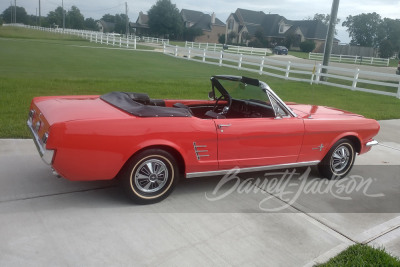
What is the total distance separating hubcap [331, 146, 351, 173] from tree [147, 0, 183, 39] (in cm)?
7594

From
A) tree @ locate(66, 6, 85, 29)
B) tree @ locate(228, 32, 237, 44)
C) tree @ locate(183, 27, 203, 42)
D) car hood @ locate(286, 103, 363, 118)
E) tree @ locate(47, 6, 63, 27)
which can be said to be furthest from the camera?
tree @ locate(47, 6, 63, 27)

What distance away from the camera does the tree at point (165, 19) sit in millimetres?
78000

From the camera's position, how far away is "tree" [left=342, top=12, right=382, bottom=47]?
64.0 m

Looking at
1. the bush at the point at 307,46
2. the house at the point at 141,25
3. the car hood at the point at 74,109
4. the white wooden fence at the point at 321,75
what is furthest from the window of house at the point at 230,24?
the car hood at the point at 74,109

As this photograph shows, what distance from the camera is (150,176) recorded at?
3922 mm

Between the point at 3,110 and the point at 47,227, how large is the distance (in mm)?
4846

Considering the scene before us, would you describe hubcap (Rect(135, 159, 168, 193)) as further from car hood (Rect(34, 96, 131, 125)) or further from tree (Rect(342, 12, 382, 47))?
tree (Rect(342, 12, 382, 47))

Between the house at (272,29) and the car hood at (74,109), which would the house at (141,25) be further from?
the car hood at (74,109)

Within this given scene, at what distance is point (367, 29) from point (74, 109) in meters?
69.9

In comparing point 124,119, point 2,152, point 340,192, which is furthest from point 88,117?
point 340,192

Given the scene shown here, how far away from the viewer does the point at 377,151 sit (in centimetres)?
691

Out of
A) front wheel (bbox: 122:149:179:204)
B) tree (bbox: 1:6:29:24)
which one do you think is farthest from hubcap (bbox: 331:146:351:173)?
tree (bbox: 1:6:29:24)

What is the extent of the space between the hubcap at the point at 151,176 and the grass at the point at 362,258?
1.71 m

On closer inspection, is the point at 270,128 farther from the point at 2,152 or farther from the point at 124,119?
the point at 2,152
